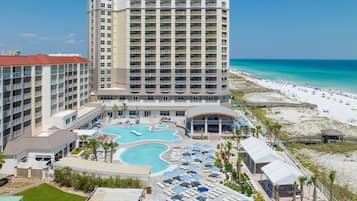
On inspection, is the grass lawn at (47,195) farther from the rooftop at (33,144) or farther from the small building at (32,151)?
the rooftop at (33,144)

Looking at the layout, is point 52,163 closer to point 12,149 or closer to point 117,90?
point 12,149

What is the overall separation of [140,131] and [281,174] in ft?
110

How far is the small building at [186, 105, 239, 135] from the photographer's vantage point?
185 ft

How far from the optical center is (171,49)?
73438 mm

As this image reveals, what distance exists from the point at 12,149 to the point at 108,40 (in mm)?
43078

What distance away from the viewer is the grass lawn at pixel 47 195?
30938 mm

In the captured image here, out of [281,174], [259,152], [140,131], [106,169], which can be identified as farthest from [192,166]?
[140,131]

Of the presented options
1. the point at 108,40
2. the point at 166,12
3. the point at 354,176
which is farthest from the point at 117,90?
the point at 354,176

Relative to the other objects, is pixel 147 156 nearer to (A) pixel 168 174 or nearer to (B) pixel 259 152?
(A) pixel 168 174

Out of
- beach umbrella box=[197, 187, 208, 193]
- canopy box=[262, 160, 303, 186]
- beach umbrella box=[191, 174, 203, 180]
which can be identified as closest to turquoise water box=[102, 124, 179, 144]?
beach umbrella box=[191, 174, 203, 180]

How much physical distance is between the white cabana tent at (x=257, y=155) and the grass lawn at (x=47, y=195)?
19001 millimetres

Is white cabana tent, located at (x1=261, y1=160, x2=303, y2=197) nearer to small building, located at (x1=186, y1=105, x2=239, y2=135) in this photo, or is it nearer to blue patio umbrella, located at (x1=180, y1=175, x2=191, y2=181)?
blue patio umbrella, located at (x1=180, y1=175, x2=191, y2=181)

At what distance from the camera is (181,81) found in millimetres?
74000

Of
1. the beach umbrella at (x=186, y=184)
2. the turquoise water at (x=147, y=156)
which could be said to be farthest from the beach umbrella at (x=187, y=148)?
the beach umbrella at (x=186, y=184)
